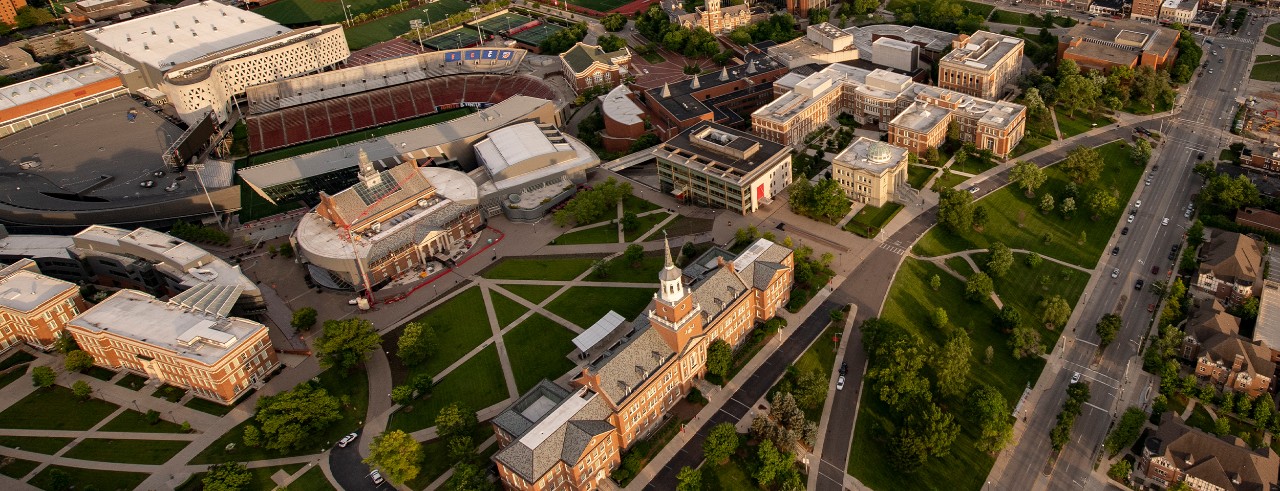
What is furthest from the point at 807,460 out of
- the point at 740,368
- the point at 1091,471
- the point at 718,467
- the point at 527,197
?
the point at 527,197

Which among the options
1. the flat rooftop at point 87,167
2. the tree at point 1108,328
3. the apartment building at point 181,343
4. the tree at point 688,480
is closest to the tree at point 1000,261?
the tree at point 1108,328

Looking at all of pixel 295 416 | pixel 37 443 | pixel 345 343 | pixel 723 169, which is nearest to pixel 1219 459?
pixel 723 169

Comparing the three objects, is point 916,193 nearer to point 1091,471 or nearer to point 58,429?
point 1091,471

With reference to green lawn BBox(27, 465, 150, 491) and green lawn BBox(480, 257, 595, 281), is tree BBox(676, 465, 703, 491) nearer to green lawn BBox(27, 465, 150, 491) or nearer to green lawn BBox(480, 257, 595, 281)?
green lawn BBox(480, 257, 595, 281)

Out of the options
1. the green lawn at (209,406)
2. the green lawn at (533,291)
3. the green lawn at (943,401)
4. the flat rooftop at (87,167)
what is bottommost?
the green lawn at (943,401)

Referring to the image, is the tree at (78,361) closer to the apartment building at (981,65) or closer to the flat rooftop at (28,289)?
the flat rooftop at (28,289)

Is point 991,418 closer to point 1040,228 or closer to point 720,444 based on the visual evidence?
point 720,444

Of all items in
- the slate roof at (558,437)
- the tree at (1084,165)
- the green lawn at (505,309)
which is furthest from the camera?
the tree at (1084,165)
